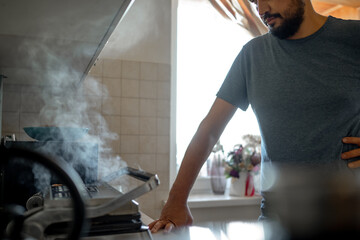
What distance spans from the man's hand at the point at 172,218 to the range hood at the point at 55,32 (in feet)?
1.66

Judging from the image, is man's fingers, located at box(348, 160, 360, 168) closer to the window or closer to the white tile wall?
the white tile wall

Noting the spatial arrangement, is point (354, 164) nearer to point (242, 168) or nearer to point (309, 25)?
point (309, 25)

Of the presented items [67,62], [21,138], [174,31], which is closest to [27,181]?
[67,62]

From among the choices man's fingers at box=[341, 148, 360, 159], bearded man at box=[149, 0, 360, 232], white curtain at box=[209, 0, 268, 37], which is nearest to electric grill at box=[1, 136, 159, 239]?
bearded man at box=[149, 0, 360, 232]

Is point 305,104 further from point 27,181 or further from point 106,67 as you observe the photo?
point 106,67

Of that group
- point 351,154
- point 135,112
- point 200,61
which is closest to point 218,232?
point 351,154

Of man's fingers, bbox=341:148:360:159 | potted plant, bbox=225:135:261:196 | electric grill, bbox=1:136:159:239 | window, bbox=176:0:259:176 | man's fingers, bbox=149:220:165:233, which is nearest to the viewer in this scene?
electric grill, bbox=1:136:159:239

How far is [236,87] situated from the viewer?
1199 millimetres

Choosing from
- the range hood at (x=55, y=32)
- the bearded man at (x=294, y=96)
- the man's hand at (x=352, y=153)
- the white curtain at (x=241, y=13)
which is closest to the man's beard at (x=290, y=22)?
the bearded man at (x=294, y=96)

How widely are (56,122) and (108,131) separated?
1.08ft

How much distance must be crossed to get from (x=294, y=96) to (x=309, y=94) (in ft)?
0.14

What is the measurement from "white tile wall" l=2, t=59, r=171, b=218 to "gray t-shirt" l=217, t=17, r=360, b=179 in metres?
1.32

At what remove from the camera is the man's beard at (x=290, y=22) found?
3.66 ft

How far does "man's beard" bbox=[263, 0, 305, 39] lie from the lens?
1114 millimetres
